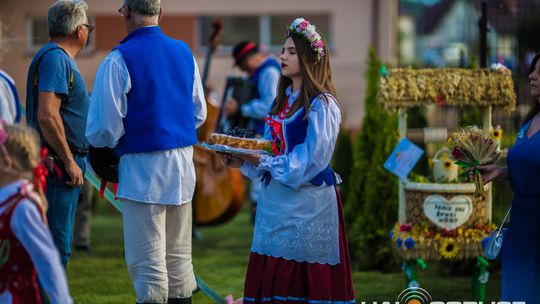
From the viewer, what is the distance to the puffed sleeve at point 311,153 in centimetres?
513

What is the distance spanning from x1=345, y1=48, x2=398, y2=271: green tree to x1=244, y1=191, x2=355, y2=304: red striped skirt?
319 cm

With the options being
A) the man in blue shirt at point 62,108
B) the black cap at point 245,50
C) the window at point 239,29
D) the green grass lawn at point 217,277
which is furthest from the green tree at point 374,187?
the window at point 239,29

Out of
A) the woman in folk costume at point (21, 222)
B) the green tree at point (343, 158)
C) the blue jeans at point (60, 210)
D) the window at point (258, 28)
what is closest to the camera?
the woman in folk costume at point (21, 222)

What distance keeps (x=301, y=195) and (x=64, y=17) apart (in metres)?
1.82

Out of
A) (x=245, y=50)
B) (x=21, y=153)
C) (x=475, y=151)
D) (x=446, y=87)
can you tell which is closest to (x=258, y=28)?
(x=245, y=50)

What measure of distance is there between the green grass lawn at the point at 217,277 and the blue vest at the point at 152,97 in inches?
86.6

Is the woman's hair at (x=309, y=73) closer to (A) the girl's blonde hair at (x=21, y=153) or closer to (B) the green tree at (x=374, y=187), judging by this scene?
(A) the girl's blonde hair at (x=21, y=153)

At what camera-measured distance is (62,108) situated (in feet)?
18.8

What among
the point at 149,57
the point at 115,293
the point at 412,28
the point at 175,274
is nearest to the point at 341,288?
the point at 175,274

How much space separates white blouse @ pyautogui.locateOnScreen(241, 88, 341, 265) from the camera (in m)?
5.15

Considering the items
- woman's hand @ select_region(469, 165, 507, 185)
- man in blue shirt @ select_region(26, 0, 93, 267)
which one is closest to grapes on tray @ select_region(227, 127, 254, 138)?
man in blue shirt @ select_region(26, 0, 93, 267)

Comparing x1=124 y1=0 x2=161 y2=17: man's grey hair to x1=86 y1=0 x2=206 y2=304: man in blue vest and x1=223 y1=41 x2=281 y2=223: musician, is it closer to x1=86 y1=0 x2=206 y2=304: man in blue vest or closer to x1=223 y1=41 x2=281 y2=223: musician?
x1=86 y1=0 x2=206 y2=304: man in blue vest

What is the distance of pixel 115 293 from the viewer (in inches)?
303

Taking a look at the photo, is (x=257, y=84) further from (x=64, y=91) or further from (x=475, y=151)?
(x=475, y=151)
